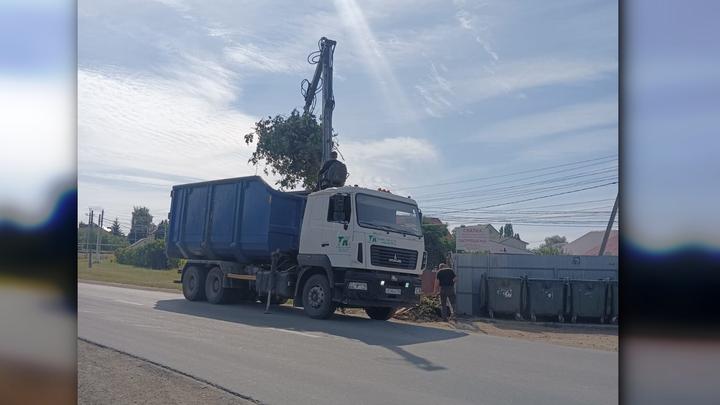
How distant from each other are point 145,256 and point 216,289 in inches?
1334

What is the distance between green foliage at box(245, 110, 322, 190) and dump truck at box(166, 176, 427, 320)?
460 cm

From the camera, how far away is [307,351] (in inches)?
356

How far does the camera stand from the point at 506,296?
17.2 meters

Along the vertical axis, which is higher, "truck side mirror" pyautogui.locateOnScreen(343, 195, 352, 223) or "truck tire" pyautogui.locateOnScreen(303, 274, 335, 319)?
"truck side mirror" pyautogui.locateOnScreen(343, 195, 352, 223)

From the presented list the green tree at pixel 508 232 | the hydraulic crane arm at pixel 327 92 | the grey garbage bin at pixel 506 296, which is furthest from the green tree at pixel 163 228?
the green tree at pixel 508 232

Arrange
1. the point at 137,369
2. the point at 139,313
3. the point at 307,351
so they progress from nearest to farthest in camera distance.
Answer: the point at 137,369 < the point at 307,351 < the point at 139,313

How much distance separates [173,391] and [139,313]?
27.0ft

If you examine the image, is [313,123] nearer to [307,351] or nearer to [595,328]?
[595,328]

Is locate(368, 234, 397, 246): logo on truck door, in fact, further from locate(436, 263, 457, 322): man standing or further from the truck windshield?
locate(436, 263, 457, 322): man standing

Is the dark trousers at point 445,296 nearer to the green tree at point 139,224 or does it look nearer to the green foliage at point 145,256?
the green foliage at point 145,256

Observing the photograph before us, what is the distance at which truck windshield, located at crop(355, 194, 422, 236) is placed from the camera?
1341 centimetres

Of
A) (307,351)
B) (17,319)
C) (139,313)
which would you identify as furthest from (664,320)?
(139,313)

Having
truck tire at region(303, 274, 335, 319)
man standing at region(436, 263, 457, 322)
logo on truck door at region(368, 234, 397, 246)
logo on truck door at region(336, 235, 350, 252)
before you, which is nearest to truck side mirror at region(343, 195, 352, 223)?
logo on truck door at region(336, 235, 350, 252)

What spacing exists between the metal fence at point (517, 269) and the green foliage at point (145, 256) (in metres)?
32.6
